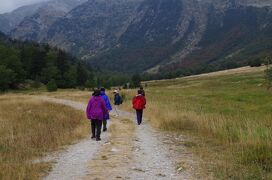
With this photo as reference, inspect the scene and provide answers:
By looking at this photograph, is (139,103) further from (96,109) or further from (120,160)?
(120,160)

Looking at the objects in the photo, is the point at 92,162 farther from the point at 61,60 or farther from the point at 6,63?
the point at 61,60

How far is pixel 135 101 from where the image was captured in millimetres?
28094

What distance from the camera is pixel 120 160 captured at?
45.3ft

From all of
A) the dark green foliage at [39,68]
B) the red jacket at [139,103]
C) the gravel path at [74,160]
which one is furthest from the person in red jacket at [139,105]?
the dark green foliage at [39,68]

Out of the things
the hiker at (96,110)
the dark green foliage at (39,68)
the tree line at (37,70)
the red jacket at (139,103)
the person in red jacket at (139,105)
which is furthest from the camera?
the dark green foliage at (39,68)

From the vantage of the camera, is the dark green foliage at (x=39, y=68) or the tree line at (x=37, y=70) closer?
the tree line at (x=37, y=70)

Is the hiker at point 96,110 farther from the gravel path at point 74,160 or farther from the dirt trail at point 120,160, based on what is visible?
the gravel path at point 74,160

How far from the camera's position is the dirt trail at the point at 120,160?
11.8m

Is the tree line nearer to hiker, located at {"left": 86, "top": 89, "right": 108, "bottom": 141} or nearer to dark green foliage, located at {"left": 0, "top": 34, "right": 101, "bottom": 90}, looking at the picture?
dark green foliage, located at {"left": 0, "top": 34, "right": 101, "bottom": 90}

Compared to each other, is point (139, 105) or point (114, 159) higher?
point (139, 105)

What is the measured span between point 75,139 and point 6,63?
3835 inches

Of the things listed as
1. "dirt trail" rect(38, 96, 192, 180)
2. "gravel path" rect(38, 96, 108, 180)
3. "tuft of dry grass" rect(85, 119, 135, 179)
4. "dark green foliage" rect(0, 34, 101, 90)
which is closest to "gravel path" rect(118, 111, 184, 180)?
"dirt trail" rect(38, 96, 192, 180)

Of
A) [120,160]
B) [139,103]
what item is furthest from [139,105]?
[120,160]

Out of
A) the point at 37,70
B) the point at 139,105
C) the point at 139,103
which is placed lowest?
the point at 139,105
